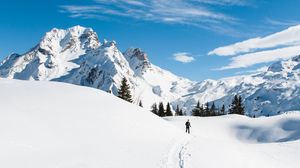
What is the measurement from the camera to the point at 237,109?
382 feet

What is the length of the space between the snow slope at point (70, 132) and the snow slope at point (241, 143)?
2.44 metres

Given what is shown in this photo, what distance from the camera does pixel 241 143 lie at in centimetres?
5312

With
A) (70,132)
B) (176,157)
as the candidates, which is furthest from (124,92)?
(176,157)

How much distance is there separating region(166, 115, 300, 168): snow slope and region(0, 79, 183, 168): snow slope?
2.44 m

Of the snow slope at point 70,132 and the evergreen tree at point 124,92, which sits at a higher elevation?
the evergreen tree at point 124,92

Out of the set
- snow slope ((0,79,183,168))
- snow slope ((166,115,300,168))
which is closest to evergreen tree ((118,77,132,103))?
snow slope ((166,115,300,168))

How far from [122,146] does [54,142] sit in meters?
5.28

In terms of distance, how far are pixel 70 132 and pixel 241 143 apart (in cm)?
3288

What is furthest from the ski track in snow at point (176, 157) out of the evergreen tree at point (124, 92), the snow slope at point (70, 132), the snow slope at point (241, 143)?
the evergreen tree at point (124, 92)

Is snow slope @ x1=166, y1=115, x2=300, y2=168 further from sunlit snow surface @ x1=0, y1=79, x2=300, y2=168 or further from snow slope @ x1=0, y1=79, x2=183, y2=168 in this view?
snow slope @ x1=0, y1=79, x2=183, y2=168

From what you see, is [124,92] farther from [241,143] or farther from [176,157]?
[176,157]

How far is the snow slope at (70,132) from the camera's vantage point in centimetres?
2111

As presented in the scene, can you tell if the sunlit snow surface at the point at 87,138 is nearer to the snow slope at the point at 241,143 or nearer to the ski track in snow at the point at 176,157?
the ski track in snow at the point at 176,157

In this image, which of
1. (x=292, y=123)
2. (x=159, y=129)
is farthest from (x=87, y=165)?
(x=292, y=123)
